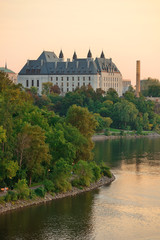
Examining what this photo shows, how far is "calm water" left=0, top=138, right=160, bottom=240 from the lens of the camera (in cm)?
4303

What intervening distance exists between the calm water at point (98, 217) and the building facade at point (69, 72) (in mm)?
121834

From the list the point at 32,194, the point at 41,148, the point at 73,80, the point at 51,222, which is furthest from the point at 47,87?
the point at 51,222

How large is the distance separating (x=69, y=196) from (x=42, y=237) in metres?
12.5

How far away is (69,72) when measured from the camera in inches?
7407

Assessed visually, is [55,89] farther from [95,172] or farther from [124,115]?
[95,172]

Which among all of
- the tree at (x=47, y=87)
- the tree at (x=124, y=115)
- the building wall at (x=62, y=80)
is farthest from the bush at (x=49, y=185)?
the building wall at (x=62, y=80)

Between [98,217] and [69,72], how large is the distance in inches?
5624

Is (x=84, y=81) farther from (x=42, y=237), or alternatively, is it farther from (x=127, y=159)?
(x=42, y=237)

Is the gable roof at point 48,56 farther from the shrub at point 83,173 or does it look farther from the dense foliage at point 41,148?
the shrub at point 83,173

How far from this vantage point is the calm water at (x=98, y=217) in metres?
43.0

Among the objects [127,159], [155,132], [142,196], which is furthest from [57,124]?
[155,132]

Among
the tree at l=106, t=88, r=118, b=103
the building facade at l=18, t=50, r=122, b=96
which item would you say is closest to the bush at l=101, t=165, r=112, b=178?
the tree at l=106, t=88, r=118, b=103

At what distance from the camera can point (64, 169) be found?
182ft

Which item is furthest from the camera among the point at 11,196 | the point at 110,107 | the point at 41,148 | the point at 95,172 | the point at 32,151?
the point at 110,107
